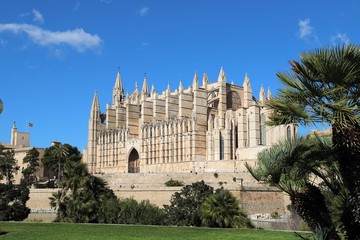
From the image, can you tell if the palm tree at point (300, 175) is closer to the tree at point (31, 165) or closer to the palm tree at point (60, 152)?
the palm tree at point (60, 152)

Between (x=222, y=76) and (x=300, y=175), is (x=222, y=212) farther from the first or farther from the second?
(x=222, y=76)

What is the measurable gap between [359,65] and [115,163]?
174 feet

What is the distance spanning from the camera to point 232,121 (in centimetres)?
4709

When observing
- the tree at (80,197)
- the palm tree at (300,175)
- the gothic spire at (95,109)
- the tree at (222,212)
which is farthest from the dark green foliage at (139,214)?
the gothic spire at (95,109)

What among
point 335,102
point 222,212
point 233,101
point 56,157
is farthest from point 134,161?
point 335,102

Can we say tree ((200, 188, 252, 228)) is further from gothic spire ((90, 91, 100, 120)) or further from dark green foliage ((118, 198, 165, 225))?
gothic spire ((90, 91, 100, 120))

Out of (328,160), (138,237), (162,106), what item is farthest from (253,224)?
(162,106)

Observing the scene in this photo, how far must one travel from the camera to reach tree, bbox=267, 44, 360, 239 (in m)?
7.36

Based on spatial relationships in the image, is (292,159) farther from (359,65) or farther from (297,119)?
(359,65)

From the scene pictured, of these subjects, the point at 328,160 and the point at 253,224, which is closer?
the point at 328,160

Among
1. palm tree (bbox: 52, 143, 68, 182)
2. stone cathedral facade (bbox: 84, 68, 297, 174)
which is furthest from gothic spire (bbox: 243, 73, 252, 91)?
palm tree (bbox: 52, 143, 68, 182)

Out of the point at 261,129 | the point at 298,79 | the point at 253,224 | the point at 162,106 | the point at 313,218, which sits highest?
the point at 162,106

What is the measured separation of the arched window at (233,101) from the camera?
175ft

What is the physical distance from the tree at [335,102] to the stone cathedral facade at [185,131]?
106ft
